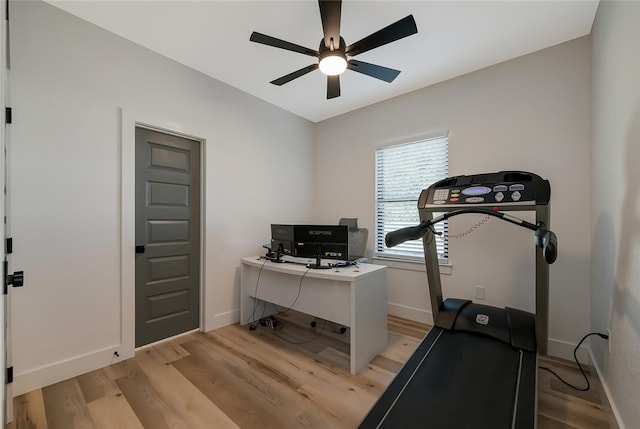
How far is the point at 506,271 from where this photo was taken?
2.61 meters

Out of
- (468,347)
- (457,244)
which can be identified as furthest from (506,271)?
(468,347)

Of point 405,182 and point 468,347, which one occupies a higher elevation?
point 405,182

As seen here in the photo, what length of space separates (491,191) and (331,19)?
159cm

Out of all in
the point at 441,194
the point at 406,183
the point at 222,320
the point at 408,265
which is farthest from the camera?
the point at 406,183

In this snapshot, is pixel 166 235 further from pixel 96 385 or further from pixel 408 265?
pixel 408 265

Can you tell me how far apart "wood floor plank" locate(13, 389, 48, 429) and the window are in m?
3.23

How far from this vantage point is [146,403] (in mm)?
1797

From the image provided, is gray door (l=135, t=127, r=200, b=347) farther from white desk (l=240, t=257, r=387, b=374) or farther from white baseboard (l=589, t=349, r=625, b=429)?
white baseboard (l=589, t=349, r=625, b=429)

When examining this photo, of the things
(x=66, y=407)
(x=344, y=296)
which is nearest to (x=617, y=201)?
(x=344, y=296)

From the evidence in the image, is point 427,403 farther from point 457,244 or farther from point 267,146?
point 267,146

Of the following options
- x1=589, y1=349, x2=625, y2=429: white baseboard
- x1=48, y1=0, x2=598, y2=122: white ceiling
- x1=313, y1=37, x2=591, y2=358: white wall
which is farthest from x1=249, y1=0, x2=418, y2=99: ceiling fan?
x1=589, y1=349, x2=625, y2=429: white baseboard

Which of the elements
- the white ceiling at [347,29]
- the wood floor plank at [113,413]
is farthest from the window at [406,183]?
the wood floor plank at [113,413]

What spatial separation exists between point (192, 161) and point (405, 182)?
8.25 ft

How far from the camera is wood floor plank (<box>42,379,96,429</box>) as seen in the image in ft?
5.32
